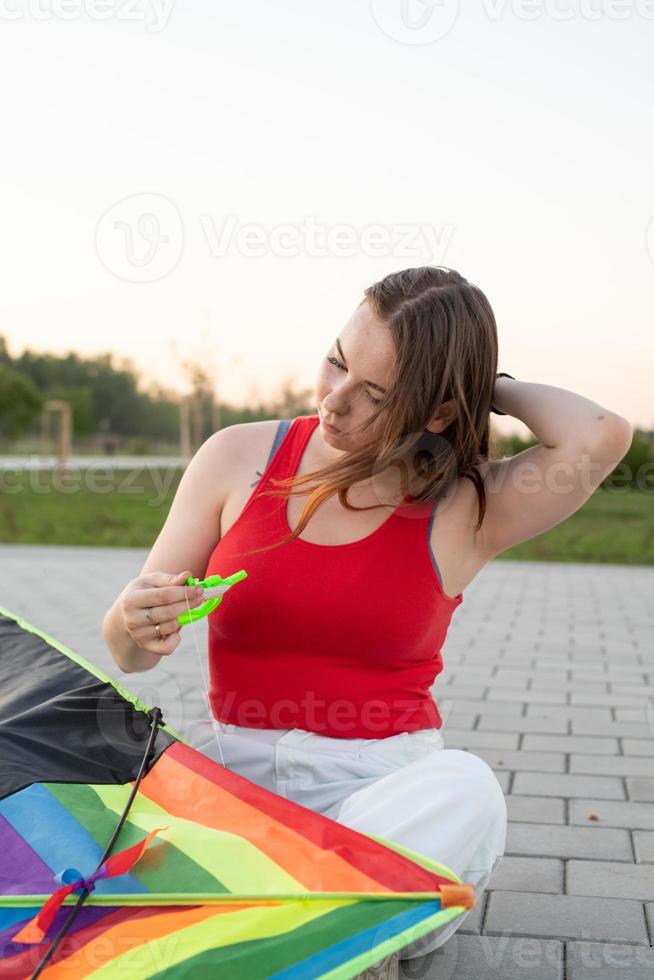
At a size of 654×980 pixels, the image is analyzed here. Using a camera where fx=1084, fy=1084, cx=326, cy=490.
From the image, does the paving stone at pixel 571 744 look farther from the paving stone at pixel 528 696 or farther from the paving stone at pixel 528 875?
the paving stone at pixel 528 875

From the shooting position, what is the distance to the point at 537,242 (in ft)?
17.7

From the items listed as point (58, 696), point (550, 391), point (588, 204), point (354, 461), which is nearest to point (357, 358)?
point (354, 461)

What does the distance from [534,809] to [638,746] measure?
2.57ft

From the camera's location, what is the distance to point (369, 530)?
78.5 inches

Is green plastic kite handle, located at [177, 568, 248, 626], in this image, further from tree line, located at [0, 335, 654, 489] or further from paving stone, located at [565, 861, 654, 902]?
tree line, located at [0, 335, 654, 489]

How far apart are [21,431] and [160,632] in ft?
87.9

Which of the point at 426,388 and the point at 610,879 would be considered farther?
the point at 610,879

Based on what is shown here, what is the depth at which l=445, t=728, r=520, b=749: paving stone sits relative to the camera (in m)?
3.54

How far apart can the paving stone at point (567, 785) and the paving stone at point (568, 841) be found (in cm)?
27

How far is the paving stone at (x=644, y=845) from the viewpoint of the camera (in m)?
2.59

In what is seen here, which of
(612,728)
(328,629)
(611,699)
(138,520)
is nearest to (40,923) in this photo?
(328,629)

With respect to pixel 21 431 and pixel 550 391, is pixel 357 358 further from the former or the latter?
pixel 21 431

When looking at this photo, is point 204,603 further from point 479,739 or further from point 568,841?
point 479,739

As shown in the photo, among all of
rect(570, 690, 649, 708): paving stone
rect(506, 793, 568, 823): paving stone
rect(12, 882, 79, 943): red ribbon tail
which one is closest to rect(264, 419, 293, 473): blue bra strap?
rect(12, 882, 79, 943): red ribbon tail
